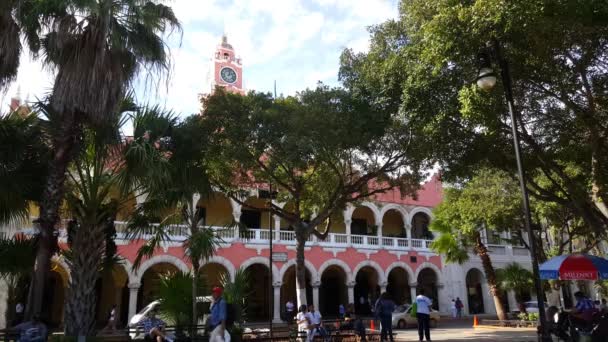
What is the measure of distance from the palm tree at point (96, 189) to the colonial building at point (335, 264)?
9.88 metres

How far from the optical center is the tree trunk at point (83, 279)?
9.19 metres

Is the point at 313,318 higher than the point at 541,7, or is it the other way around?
the point at 541,7

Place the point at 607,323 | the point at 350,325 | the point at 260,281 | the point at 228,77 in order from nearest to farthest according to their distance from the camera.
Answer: the point at 607,323
the point at 350,325
the point at 260,281
the point at 228,77

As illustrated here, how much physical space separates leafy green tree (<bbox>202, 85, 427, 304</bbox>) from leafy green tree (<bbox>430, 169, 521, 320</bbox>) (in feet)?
16.9

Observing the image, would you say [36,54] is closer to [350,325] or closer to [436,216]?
[350,325]

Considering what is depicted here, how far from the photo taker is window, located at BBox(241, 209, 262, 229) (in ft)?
87.4

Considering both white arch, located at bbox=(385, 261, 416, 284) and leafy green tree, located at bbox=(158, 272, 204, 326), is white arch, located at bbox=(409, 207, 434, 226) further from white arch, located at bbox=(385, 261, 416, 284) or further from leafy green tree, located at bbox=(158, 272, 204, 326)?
leafy green tree, located at bbox=(158, 272, 204, 326)

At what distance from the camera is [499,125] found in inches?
402

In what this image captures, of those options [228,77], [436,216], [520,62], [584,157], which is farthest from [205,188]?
[228,77]

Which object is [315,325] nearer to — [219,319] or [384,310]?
[384,310]

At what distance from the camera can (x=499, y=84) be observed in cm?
959

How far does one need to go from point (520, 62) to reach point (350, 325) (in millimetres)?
8573

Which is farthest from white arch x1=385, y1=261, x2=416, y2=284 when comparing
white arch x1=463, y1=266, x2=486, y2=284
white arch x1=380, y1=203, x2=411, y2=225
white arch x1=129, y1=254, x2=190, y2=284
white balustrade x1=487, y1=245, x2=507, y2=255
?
white arch x1=129, y1=254, x2=190, y2=284

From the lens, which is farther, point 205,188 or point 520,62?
point 205,188
